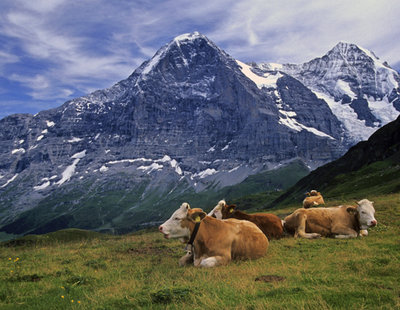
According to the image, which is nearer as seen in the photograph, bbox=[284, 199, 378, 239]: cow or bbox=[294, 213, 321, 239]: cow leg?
bbox=[284, 199, 378, 239]: cow

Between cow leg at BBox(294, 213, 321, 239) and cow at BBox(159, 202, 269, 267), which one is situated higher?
cow at BBox(159, 202, 269, 267)

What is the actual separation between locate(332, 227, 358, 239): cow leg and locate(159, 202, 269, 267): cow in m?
6.26

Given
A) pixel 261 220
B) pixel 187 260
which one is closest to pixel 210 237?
pixel 187 260

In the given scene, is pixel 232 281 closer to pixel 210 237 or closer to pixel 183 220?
pixel 210 237

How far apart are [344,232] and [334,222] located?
0.83 m

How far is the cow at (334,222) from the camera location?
63.9 ft

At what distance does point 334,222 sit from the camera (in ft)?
66.2

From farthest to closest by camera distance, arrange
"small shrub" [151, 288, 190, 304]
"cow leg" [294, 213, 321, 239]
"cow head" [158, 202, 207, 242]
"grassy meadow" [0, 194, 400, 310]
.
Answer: "cow leg" [294, 213, 321, 239] → "cow head" [158, 202, 207, 242] → "small shrub" [151, 288, 190, 304] → "grassy meadow" [0, 194, 400, 310]

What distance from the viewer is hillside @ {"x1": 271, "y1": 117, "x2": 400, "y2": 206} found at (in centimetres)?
8138

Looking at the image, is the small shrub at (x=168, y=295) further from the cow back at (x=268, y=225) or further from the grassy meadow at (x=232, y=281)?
the cow back at (x=268, y=225)

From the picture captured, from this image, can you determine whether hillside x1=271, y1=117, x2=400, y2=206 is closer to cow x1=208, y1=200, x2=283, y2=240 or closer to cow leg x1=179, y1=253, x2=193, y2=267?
cow x1=208, y1=200, x2=283, y2=240

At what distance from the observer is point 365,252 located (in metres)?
14.6

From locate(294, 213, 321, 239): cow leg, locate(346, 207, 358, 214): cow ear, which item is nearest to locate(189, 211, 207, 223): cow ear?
locate(294, 213, 321, 239): cow leg

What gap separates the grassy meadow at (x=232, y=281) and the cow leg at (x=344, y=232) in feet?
2.98
